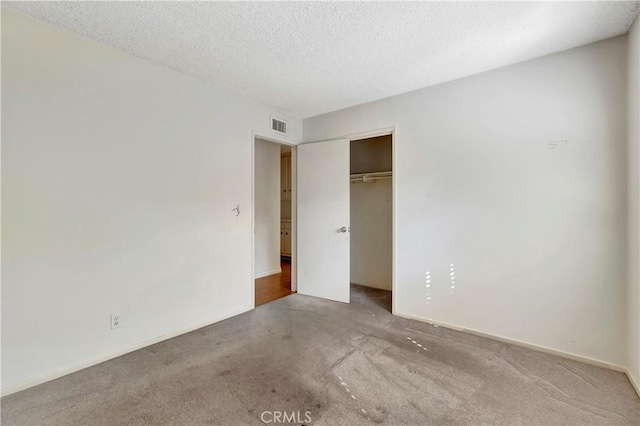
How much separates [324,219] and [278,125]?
1457 millimetres

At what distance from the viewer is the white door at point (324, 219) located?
374cm

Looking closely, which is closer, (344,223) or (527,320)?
(527,320)

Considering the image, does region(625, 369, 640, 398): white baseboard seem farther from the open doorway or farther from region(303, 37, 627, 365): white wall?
the open doorway

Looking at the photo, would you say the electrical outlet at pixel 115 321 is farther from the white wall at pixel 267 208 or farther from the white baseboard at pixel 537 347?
the white baseboard at pixel 537 347

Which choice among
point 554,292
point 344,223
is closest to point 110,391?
point 344,223

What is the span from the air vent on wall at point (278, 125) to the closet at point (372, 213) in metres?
1.38

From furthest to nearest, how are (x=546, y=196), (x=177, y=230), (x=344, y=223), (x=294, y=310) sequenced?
(x=344, y=223)
(x=294, y=310)
(x=177, y=230)
(x=546, y=196)

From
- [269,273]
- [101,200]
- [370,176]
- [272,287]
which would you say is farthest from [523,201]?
[269,273]

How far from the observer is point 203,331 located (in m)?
2.85

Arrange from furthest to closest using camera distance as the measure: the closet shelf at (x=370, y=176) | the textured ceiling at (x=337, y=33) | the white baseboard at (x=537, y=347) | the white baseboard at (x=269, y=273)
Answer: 1. the white baseboard at (x=269, y=273)
2. the closet shelf at (x=370, y=176)
3. the white baseboard at (x=537, y=347)
4. the textured ceiling at (x=337, y=33)

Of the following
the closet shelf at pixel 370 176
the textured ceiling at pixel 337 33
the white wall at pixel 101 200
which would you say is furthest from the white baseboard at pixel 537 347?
the textured ceiling at pixel 337 33

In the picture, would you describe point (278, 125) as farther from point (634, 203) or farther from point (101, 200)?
point (634, 203)

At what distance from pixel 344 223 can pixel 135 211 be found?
2.34 m

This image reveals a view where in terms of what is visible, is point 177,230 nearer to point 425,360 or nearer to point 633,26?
point 425,360
